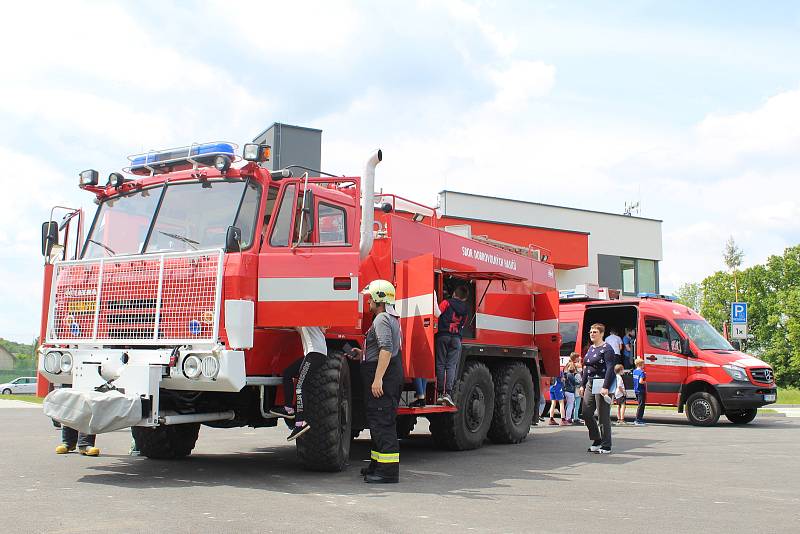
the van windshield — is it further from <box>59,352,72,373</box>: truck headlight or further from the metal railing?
<box>59,352,72,373</box>: truck headlight

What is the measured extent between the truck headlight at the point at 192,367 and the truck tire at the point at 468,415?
4314mm

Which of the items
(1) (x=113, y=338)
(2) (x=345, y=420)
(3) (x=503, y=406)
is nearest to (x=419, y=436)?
(3) (x=503, y=406)

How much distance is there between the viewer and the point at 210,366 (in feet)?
25.8

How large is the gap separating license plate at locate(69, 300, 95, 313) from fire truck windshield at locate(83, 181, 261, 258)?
1.93 ft

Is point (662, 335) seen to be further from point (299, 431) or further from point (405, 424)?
point (299, 431)

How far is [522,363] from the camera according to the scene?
13375mm

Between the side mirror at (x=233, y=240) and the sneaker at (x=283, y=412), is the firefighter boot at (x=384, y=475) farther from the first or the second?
the side mirror at (x=233, y=240)

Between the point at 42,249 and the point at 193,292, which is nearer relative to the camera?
the point at 193,292

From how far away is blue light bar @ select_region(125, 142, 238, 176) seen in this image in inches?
354

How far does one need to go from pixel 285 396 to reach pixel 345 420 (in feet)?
2.31

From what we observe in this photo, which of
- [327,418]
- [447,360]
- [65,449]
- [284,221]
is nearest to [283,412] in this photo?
[327,418]

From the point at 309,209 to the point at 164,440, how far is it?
11.9ft

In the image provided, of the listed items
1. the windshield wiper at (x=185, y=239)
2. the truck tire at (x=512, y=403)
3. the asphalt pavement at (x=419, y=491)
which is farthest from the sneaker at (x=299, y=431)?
the truck tire at (x=512, y=403)

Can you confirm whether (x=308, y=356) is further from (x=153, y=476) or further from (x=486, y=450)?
(x=486, y=450)
